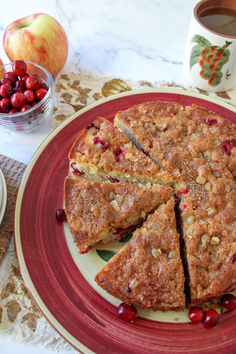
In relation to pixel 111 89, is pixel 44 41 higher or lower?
higher

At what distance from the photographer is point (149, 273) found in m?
2.42

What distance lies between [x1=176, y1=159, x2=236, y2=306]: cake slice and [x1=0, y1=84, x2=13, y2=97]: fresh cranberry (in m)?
1.88

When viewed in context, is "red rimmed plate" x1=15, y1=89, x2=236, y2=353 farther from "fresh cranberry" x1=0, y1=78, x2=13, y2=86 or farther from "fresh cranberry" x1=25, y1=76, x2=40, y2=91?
"fresh cranberry" x1=0, y1=78, x2=13, y2=86

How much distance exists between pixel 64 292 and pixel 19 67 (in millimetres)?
2228

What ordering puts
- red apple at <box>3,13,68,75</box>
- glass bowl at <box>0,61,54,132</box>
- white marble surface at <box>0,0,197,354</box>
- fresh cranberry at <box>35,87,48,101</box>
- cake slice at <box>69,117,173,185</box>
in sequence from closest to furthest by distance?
cake slice at <box>69,117,173,185</box> < glass bowl at <box>0,61,54,132</box> < fresh cranberry at <box>35,87,48,101</box> < red apple at <box>3,13,68,75</box> < white marble surface at <box>0,0,197,354</box>

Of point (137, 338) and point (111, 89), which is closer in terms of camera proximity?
point (137, 338)

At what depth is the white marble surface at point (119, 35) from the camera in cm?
411

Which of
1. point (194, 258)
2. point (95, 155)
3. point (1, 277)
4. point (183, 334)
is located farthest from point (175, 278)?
point (1, 277)

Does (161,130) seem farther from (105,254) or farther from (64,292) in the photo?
(64,292)

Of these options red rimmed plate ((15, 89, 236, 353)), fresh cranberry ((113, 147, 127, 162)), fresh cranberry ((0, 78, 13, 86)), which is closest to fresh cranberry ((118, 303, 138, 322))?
red rimmed plate ((15, 89, 236, 353))

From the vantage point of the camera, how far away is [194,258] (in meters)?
2.48

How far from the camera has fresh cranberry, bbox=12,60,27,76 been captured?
3561mm

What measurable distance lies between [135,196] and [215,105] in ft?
4.66

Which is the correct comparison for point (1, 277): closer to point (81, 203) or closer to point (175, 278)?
point (81, 203)
